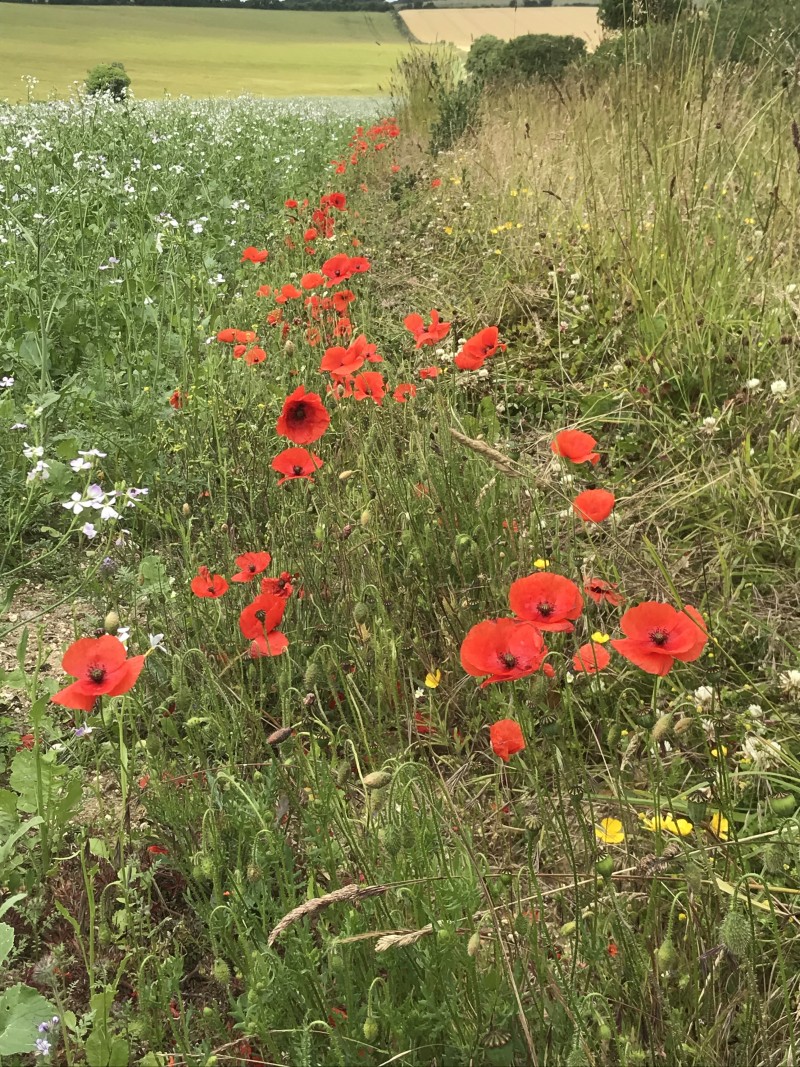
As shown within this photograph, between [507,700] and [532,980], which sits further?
[507,700]

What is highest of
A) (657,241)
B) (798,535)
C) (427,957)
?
(657,241)

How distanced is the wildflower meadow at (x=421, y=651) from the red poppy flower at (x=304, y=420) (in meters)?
0.01

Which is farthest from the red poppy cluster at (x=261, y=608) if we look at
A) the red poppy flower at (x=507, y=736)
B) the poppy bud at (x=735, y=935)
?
the poppy bud at (x=735, y=935)

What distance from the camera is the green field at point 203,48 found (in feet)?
104

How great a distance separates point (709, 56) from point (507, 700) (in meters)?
2.57

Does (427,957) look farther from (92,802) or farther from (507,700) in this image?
(92,802)

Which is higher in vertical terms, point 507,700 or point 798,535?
point 798,535

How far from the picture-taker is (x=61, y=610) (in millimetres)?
2488

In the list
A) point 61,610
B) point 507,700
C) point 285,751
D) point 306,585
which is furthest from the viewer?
point 61,610

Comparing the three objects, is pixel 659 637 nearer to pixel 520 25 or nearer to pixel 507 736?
pixel 507 736

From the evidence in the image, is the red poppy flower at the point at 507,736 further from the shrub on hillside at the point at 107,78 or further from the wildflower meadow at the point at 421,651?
the shrub on hillside at the point at 107,78

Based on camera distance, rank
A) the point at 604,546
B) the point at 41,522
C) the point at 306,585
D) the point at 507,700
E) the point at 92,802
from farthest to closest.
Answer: the point at 41,522
the point at 604,546
the point at 306,585
the point at 92,802
the point at 507,700

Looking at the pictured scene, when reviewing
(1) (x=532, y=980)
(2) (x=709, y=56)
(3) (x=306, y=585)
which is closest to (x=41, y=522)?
(3) (x=306, y=585)

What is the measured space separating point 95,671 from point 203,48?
2099 inches
